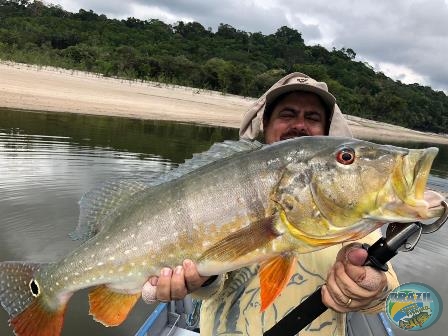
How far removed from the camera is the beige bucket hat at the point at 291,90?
3.69 m

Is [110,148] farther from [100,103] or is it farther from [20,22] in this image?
[20,22]

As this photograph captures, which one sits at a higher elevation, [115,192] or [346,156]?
[346,156]

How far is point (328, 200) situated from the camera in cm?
216

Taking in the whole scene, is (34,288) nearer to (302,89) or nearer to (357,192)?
(357,192)

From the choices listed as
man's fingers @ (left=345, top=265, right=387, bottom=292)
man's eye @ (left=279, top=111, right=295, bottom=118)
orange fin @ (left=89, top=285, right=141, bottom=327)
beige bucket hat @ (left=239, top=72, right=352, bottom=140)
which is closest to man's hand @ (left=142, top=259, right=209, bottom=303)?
orange fin @ (left=89, top=285, right=141, bottom=327)

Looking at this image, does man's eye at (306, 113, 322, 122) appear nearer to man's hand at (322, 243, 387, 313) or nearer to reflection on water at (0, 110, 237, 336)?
reflection on water at (0, 110, 237, 336)

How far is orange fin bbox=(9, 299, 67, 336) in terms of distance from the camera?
2.73m

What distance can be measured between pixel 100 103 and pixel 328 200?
28781 millimetres

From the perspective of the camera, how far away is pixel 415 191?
1917mm

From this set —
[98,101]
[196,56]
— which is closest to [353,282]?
[98,101]

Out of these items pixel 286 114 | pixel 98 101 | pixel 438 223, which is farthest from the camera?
pixel 98 101

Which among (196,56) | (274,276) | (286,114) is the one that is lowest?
(274,276)

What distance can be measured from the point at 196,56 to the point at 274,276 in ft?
240

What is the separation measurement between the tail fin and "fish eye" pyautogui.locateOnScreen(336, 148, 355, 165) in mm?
1895
